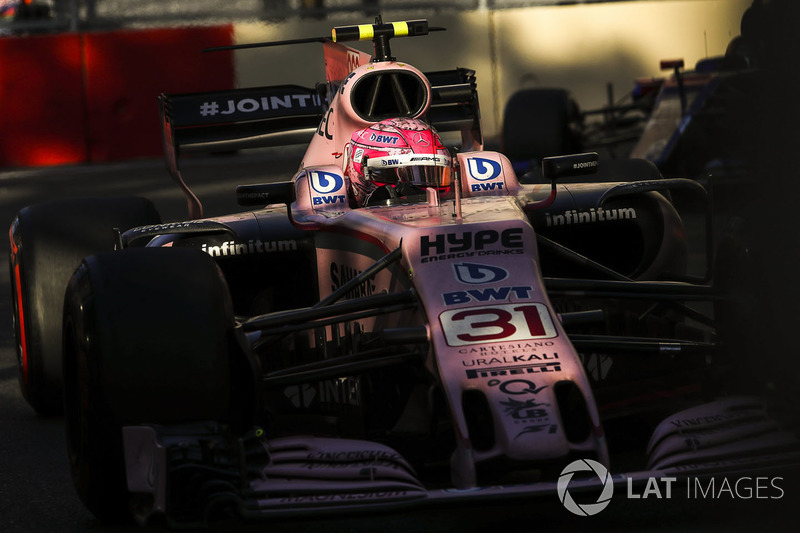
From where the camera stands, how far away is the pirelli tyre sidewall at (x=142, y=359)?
3975 mm

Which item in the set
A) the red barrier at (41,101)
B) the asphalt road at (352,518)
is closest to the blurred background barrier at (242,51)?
the red barrier at (41,101)

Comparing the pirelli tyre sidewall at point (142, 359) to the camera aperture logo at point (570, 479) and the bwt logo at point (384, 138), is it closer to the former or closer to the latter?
the camera aperture logo at point (570, 479)

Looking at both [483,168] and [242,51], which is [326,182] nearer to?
[483,168]

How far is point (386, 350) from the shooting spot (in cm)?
453

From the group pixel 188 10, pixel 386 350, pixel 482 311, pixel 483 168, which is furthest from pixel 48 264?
pixel 188 10

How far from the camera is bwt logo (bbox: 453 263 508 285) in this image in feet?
14.2

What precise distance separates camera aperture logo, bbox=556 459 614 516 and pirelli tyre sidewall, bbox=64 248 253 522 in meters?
0.94

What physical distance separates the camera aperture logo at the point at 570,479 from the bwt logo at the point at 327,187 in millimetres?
2096

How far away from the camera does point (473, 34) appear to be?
1537 centimetres

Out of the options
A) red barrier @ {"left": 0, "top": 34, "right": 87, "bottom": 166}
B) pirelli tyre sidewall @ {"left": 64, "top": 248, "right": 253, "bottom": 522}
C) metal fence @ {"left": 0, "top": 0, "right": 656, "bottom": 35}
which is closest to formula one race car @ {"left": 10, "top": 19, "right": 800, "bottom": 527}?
pirelli tyre sidewall @ {"left": 64, "top": 248, "right": 253, "bottom": 522}

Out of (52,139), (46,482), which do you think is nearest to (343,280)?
(46,482)

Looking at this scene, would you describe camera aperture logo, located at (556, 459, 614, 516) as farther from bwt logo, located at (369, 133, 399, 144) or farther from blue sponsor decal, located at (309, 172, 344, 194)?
blue sponsor decal, located at (309, 172, 344, 194)

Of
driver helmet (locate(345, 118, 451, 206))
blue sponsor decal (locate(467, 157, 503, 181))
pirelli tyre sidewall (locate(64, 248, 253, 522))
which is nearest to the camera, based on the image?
pirelli tyre sidewall (locate(64, 248, 253, 522))

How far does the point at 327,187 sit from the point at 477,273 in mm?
1615
